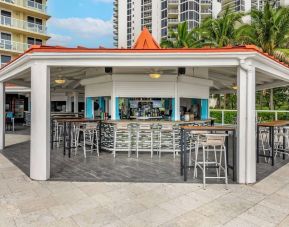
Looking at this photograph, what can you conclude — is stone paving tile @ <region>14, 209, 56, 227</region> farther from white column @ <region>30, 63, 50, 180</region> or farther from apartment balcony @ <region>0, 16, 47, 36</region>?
apartment balcony @ <region>0, 16, 47, 36</region>

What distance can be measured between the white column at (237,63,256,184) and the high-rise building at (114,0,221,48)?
33.8m

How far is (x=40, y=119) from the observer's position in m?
5.20

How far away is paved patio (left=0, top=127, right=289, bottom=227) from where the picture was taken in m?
3.40

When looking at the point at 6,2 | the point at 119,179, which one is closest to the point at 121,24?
the point at 6,2

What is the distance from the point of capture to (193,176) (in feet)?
17.7

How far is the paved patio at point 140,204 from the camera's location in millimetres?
3404

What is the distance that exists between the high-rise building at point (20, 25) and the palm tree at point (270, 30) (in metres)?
23.5

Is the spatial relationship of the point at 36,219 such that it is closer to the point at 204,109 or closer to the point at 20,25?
the point at 204,109

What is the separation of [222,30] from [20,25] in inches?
866

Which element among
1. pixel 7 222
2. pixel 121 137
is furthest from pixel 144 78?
pixel 7 222

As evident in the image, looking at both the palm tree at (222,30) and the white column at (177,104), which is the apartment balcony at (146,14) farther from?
the white column at (177,104)

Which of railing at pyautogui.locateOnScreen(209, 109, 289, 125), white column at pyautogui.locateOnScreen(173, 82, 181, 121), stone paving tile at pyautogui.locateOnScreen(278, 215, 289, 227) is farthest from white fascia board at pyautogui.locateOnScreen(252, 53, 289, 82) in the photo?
railing at pyautogui.locateOnScreen(209, 109, 289, 125)

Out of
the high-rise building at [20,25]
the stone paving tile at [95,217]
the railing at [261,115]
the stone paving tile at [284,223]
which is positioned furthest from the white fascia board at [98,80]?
the high-rise building at [20,25]

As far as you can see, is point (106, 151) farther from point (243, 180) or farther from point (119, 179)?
point (243, 180)
